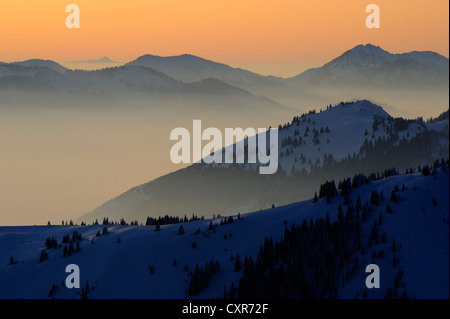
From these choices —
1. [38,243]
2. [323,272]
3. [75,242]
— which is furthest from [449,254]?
[38,243]

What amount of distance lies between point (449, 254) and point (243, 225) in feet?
128

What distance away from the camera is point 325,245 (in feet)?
369

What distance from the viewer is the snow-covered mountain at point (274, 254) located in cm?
10419

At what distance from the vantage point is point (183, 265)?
404 feet

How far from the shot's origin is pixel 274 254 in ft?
380

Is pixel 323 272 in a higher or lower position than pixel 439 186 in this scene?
lower

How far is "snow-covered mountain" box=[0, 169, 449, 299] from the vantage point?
104 metres

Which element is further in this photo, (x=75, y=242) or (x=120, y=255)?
(x=75, y=242)
